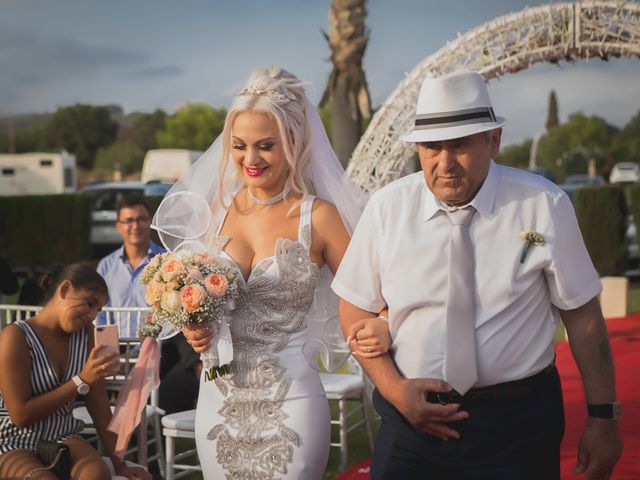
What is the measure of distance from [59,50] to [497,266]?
10757 cm

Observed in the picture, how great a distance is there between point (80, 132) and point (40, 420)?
10250cm

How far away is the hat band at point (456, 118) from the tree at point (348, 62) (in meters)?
12.5

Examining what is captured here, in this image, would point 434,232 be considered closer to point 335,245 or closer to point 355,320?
point 355,320

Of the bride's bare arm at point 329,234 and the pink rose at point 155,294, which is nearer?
the pink rose at point 155,294

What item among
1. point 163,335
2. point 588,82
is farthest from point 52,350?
point 588,82

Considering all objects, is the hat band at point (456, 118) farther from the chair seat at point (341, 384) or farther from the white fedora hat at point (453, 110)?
the chair seat at point (341, 384)

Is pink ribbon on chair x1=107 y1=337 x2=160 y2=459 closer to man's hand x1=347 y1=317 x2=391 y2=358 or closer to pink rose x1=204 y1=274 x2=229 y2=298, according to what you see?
pink rose x1=204 y1=274 x2=229 y2=298

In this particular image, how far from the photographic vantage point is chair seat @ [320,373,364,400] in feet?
20.2

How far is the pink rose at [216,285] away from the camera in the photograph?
359 cm

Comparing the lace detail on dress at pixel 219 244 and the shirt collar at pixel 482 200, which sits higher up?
the shirt collar at pixel 482 200

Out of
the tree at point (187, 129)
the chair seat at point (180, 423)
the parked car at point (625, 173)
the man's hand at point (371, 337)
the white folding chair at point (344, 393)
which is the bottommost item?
the white folding chair at point (344, 393)

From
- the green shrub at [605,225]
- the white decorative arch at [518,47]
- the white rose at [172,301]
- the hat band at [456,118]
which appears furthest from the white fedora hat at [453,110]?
the green shrub at [605,225]

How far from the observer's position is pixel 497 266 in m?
2.95

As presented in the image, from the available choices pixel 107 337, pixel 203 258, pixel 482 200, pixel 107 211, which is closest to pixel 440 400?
pixel 482 200
